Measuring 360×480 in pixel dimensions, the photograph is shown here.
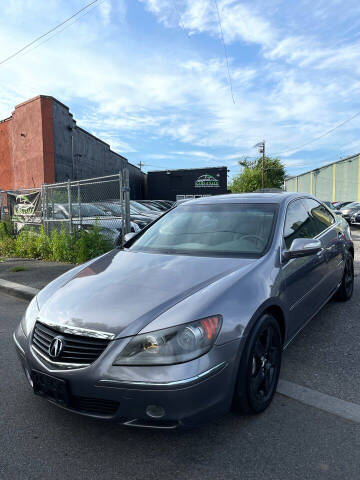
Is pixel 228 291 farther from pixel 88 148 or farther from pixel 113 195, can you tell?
pixel 88 148

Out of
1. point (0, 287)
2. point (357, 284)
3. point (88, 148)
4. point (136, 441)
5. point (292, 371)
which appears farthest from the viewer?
point (88, 148)

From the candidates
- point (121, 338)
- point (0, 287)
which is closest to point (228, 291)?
point (121, 338)

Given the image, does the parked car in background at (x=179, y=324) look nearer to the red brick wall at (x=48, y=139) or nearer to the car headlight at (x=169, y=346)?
the car headlight at (x=169, y=346)

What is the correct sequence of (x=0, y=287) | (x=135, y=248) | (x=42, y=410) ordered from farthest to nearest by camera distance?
1. (x=0, y=287)
2. (x=135, y=248)
3. (x=42, y=410)

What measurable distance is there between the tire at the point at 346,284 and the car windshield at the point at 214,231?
2.08 m

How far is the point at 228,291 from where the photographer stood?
2240mm

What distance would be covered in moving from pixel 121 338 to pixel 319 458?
1.29 m

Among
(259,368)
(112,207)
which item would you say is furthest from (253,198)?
(112,207)

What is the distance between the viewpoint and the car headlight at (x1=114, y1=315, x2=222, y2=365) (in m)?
1.92

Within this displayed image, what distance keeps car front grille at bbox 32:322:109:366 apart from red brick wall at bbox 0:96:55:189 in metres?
18.7

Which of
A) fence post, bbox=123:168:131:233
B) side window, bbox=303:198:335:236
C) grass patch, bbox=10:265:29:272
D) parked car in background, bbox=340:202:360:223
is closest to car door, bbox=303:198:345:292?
side window, bbox=303:198:335:236

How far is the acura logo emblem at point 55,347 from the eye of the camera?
2117 millimetres

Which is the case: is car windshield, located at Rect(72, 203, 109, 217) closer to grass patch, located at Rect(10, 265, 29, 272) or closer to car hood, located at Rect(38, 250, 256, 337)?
grass patch, located at Rect(10, 265, 29, 272)

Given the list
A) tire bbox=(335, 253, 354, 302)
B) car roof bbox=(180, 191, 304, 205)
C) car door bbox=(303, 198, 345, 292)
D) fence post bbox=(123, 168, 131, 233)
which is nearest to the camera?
car roof bbox=(180, 191, 304, 205)
